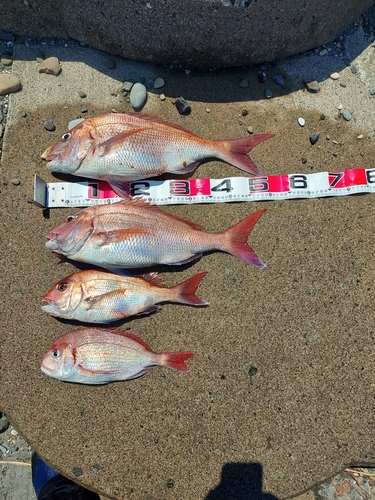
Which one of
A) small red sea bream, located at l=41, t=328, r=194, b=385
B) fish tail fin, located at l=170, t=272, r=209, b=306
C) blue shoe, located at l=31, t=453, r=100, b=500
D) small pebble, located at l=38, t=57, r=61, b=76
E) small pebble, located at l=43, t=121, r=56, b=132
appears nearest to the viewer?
small red sea bream, located at l=41, t=328, r=194, b=385

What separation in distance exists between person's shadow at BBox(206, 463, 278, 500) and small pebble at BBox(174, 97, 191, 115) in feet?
10.0

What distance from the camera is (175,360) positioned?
2.87 meters

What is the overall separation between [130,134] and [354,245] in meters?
2.16

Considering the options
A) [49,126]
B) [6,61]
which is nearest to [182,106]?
[49,126]

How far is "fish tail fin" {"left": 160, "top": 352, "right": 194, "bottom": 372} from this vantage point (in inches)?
112

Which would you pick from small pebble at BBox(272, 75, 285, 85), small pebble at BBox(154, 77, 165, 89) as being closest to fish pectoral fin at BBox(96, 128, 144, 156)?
small pebble at BBox(154, 77, 165, 89)

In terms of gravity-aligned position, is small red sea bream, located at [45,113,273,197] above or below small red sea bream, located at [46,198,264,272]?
above

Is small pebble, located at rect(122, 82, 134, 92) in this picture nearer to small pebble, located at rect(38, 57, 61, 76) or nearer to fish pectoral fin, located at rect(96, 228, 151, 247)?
small pebble, located at rect(38, 57, 61, 76)

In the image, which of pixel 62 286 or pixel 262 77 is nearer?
pixel 62 286

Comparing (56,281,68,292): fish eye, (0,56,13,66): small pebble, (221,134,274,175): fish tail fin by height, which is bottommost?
(56,281,68,292): fish eye

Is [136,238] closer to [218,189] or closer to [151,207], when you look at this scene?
[151,207]

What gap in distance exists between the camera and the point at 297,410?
117 inches

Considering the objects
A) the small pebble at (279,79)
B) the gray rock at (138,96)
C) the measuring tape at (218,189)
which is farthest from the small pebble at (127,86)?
the small pebble at (279,79)

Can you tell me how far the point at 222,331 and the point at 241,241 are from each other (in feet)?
2.54
